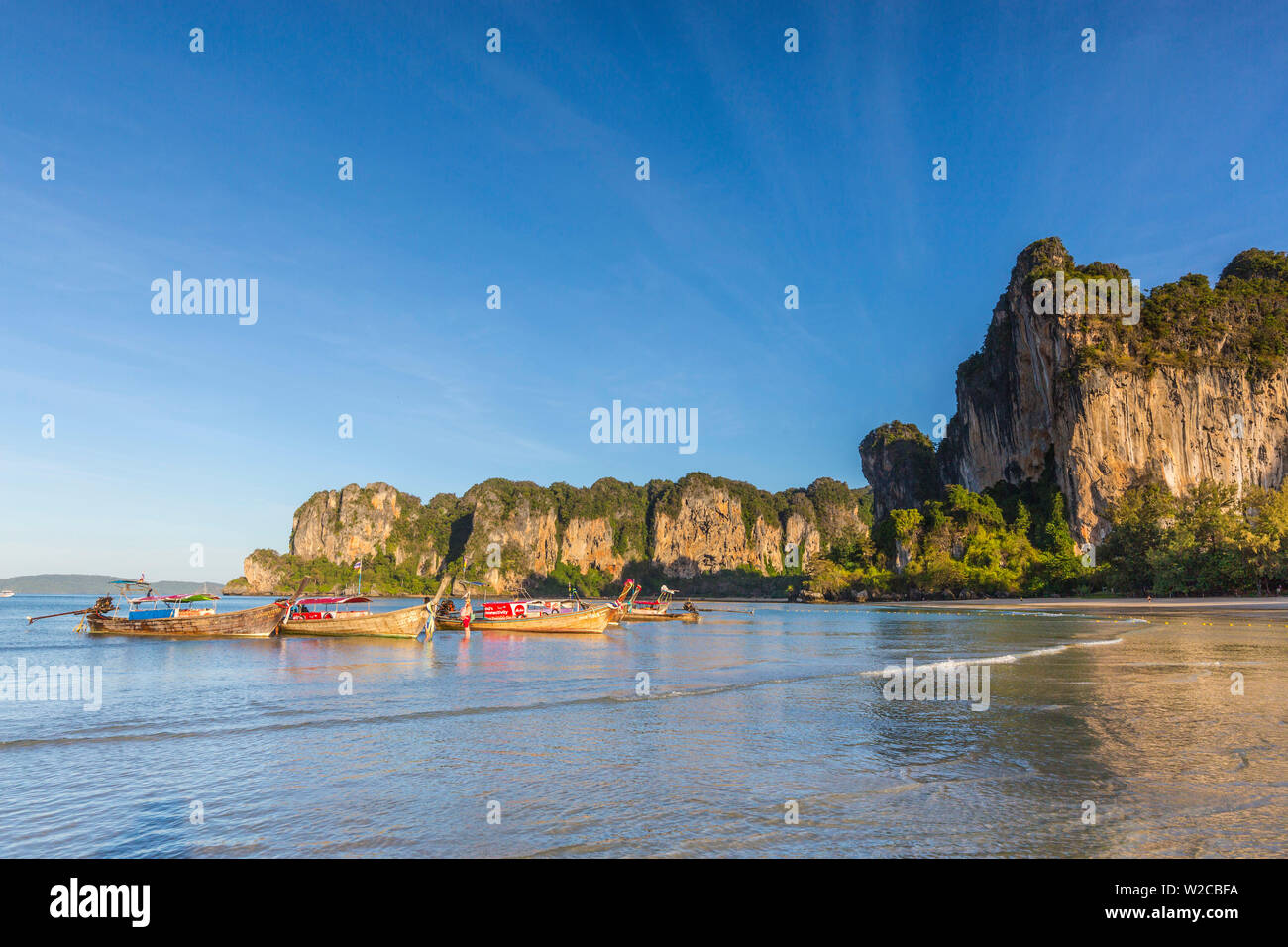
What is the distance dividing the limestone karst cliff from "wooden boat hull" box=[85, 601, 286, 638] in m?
84.2

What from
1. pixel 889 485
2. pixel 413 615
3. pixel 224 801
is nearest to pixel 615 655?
pixel 413 615

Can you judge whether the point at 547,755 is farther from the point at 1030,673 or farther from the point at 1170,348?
the point at 1170,348

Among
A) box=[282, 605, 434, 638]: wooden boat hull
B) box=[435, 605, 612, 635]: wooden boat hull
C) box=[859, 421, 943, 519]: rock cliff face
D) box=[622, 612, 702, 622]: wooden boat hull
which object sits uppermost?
box=[859, 421, 943, 519]: rock cliff face

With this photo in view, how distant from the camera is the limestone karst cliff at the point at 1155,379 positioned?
274ft

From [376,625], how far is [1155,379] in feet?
297

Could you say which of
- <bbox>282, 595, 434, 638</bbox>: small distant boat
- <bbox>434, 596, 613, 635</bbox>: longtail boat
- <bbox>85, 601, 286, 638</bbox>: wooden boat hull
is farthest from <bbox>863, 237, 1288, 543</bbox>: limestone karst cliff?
<bbox>85, 601, 286, 638</bbox>: wooden boat hull

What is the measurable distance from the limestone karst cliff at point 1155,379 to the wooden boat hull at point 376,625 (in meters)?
78.2

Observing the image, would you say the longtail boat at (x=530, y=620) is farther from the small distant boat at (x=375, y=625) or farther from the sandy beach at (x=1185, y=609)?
the sandy beach at (x=1185, y=609)

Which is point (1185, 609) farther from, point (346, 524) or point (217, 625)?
point (346, 524)

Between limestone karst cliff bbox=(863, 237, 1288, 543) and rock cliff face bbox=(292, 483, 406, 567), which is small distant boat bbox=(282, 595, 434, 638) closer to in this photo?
limestone karst cliff bbox=(863, 237, 1288, 543)

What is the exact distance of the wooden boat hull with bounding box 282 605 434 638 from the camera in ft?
119

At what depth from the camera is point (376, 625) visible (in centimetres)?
3666

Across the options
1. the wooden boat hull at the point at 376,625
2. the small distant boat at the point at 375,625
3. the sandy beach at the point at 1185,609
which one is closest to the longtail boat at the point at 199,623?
the small distant boat at the point at 375,625
